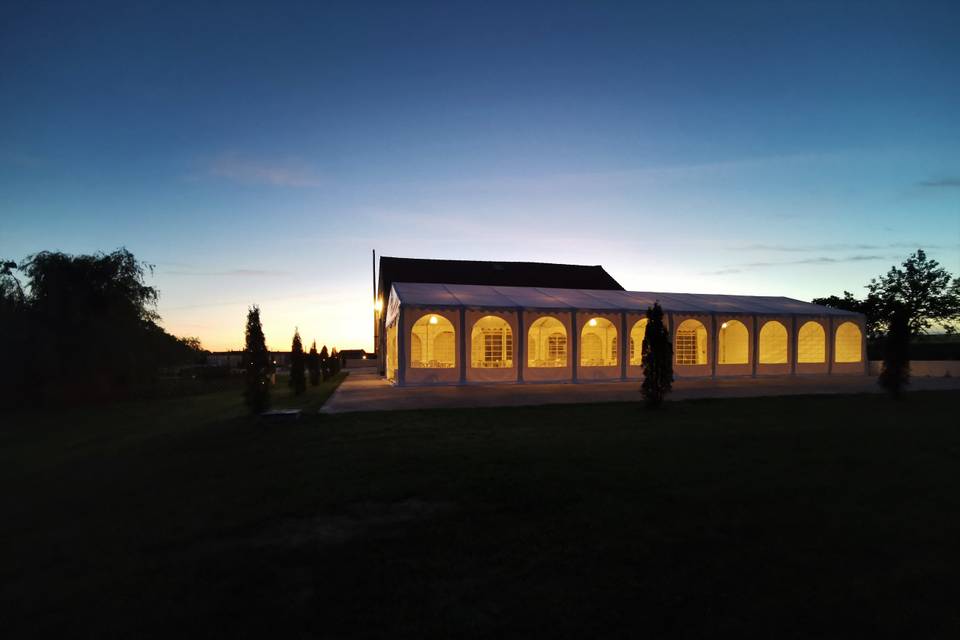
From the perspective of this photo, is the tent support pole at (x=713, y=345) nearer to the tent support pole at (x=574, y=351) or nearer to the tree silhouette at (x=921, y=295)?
the tent support pole at (x=574, y=351)

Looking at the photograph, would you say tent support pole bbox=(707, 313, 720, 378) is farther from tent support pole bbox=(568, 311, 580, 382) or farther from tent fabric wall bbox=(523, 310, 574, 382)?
tent fabric wall bbox=(523, 310, 574, 382)

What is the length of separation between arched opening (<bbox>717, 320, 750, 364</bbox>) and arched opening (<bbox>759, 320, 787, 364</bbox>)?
599mm

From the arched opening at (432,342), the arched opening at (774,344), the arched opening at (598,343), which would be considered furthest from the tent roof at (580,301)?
the arched opening at (432,342)

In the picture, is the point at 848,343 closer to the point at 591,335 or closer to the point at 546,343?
the point at 591,335

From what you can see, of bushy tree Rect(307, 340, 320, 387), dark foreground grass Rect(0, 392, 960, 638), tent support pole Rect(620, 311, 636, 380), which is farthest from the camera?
bushy tree Rect(307, 340, 320, 387)

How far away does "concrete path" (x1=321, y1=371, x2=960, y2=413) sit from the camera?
12.4 meters

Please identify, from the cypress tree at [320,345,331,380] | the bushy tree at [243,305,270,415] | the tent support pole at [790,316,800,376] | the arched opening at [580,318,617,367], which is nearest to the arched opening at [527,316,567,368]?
the arched opening at [580,318,617,367]

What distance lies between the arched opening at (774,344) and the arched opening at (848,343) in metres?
2.02

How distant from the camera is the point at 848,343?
19.7 m

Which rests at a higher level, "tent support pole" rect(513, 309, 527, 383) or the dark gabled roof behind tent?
the dark gabled roof behind tent

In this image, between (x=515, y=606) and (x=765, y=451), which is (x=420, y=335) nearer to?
(x=765, y=451)

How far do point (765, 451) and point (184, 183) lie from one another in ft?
56.0

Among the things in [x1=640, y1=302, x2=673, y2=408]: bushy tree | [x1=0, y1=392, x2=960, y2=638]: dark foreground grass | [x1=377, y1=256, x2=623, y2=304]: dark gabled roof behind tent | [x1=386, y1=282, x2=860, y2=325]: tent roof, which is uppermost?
[x1=377, y1=256, x2=623, y2=304]: dark gabled roof behind tent

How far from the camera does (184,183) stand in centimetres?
1656
